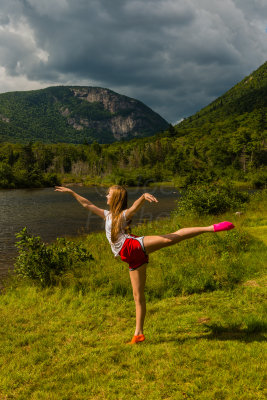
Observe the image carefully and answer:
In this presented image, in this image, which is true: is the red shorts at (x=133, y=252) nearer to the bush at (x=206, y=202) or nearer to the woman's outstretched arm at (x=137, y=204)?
the woman's outstretched arm at (x=137, y=204)

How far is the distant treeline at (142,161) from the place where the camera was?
103188 mm

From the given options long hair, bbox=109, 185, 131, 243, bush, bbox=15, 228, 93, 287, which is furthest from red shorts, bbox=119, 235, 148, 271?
bush, bbox=15, 228, 93, 287

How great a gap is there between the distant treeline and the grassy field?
80908mm

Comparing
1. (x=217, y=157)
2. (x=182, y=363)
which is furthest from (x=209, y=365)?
(x=217, y=157)

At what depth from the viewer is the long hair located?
4688mm

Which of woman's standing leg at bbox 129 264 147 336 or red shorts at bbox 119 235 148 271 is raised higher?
red shorts at bbox 119 235 148 271

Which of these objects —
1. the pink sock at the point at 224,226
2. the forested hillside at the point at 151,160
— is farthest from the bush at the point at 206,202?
the forested hillside at the point at 151,160

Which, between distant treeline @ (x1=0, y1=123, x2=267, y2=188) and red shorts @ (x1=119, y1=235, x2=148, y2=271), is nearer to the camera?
red shorts @ (x1=119, y1=235, x2=148, y2=271)

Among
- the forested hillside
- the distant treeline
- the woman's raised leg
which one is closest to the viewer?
the woman's raised leg

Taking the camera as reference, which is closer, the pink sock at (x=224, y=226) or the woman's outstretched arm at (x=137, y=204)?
the pink sock at (x=224, y=226)

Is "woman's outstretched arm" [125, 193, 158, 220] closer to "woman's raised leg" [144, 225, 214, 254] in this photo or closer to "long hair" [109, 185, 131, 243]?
"long hair" [109, 185, 131, 243]

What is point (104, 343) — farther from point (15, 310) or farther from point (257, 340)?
point (15, 310)

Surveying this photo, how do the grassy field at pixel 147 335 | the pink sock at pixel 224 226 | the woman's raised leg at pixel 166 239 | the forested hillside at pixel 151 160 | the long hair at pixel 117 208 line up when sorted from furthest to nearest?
the forested hillside at pixel 151 160
the long hair at pixel 117 208
the woman's raised leg at pixel 166 239
the pink sock at pixel 224 226
the grassy field at pixel 147 335

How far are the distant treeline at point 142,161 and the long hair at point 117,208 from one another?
84.2 metres
